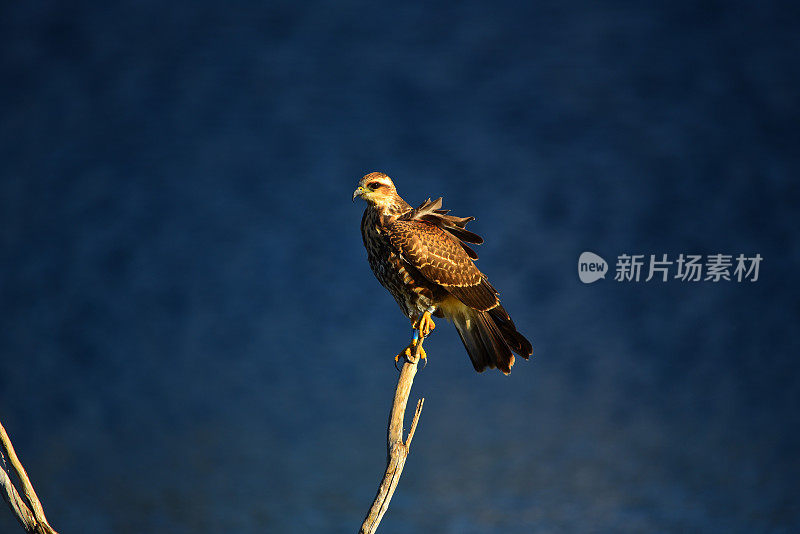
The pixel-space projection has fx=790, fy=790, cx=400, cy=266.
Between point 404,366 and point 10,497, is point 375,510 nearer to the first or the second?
point 404,366

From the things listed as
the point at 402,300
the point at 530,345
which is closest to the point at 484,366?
the point at 530,345

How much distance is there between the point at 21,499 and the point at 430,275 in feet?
6.47

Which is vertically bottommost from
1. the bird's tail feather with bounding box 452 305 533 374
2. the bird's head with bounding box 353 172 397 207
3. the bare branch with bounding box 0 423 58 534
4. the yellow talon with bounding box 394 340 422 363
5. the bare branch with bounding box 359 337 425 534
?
the bare branch with bounding box 0 423 58 534

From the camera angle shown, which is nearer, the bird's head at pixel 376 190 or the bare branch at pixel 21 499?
the bare branch at pixel 21 499

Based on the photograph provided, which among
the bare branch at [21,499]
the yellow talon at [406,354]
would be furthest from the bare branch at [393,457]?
the bare branch at [21,499]

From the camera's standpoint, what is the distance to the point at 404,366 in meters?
3.70

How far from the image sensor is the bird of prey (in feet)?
12.3

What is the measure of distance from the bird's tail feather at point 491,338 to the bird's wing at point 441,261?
100 mm

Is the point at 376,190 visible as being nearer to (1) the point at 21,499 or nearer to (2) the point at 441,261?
(2) the point at 441,261

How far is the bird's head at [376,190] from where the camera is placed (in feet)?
12.6

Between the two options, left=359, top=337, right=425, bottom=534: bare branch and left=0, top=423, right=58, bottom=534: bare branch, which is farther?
left=359, top=337, right=425, bottom=534: bare branch

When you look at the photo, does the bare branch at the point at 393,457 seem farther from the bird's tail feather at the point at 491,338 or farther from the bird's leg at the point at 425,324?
the bird's tail feather at the point at 491,338

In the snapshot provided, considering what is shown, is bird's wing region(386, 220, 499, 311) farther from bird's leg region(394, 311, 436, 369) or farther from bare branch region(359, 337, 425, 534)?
bare branch region(359, 337, 425, 534)

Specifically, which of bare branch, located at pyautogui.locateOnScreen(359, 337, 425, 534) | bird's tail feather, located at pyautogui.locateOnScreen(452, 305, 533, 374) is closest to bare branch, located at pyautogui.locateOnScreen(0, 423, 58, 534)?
bare branch, located at pyautogui.locateOnScreen(359, 337, 425, 534)
